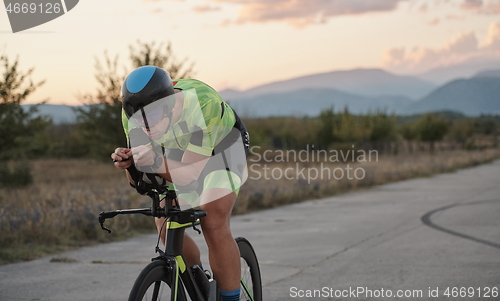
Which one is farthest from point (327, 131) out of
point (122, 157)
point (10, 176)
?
point (122, 157)

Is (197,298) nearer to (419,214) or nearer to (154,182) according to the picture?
(154,182)

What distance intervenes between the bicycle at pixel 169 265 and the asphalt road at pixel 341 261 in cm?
200

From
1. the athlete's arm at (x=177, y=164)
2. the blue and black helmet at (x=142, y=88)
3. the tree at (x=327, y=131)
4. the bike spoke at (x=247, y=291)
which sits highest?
the blue and black helmet at (x=142, y=88)

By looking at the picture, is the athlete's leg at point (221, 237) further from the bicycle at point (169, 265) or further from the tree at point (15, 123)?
the tree at point (15, 123)

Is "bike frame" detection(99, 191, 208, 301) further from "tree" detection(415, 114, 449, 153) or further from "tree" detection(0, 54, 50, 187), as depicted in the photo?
"tree" detection(415, 114, 449, 153)

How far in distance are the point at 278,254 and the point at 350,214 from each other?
16.0 ft

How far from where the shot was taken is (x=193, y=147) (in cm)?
309

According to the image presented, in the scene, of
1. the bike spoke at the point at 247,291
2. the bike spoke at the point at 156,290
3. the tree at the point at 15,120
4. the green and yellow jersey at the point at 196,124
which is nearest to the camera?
the bike spoke at the point at 156,290

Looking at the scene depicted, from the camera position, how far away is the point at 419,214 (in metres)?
11.8

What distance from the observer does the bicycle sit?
2.87 metres

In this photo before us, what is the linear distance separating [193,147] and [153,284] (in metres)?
0.73

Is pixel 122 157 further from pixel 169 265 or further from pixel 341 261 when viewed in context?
pixel 341 261

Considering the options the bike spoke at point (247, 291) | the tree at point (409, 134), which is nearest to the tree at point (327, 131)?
the tree at point (409, 134)

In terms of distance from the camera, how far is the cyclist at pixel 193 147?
2.87 meters
